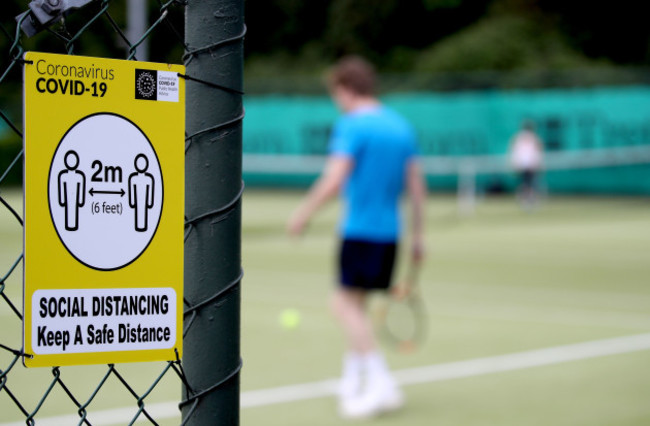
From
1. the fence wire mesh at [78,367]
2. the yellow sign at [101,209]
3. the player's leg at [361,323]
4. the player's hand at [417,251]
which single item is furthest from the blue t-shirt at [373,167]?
the yellow sign at [101,209]

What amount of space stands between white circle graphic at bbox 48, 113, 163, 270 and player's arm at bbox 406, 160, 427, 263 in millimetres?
4413

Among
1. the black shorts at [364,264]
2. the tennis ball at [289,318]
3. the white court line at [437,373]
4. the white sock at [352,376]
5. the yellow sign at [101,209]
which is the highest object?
the yellow sign at [101,209]

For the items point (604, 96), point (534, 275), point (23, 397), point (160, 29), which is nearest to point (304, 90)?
point (604, 96)

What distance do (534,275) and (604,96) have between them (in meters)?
14.5

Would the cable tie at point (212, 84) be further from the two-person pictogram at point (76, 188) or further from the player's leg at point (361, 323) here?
the player's leg at point (361, 323)

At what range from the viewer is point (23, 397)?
5.95 meters

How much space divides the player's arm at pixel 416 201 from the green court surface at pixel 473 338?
0.83 meters

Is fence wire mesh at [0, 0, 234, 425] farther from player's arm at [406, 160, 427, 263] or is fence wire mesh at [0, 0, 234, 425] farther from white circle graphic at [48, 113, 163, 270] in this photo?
player's arm at [406, 160, 427, 263]

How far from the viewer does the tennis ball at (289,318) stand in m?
8.66

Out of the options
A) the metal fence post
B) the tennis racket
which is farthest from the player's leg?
the metal fence post

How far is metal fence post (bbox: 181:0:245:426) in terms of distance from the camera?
1.92m

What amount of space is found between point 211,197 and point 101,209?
23 centimetres

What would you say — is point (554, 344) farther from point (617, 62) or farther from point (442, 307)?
point (617, 62)

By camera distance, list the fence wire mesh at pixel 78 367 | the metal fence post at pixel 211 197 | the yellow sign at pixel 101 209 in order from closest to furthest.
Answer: the yellow sign at pixel 101 209, the fence wire mesh at pixel 78 367, the metal fence post at pixel 211 197
